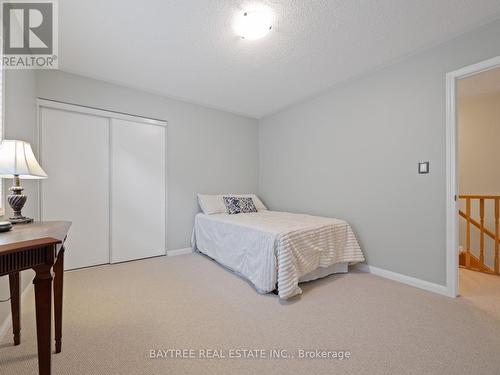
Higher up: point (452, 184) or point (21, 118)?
point (21, 118)

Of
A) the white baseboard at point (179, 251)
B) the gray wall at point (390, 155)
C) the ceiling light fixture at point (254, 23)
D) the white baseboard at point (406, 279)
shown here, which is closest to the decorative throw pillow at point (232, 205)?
the white baseboard at point (179, 251)

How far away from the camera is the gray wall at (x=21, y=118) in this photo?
1.62 m

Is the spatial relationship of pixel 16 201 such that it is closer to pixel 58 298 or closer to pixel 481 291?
pixel 58 298

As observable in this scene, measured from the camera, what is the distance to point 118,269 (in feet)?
8.80

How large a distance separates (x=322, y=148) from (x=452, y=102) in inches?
55.1

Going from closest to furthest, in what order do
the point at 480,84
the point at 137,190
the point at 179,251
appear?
the point at 480,84 < the point at 137,190 < the point at 179,251

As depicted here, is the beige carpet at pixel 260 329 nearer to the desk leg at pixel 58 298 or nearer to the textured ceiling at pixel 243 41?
the desk leg at pixel 58 298

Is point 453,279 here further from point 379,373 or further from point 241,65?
point 241,65

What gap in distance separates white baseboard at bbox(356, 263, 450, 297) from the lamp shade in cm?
314

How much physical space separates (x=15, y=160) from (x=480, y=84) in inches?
184

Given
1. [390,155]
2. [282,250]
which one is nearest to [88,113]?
[282,250]

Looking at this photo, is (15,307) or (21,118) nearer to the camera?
(15,307)

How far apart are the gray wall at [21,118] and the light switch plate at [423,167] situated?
3450mm

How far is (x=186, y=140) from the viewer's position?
11.3ft
